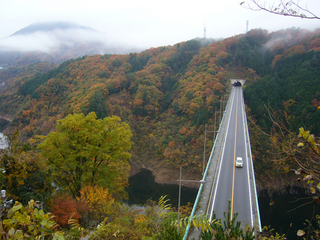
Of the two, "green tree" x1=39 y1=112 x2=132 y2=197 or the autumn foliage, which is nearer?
the autumn foliage

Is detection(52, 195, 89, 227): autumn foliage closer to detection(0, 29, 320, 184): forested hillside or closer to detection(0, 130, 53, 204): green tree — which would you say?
detection(0, 130, 53, 204): green tree

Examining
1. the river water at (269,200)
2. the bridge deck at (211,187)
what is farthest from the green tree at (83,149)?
the river water at (269,200)

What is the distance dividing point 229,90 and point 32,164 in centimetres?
5443

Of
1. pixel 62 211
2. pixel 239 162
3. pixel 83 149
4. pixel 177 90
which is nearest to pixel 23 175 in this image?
pixel 62 211

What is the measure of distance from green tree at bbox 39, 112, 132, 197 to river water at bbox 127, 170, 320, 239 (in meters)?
16.1

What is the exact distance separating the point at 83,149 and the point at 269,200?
29474 millimetres

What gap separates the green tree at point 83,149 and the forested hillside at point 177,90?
2548 centimetres

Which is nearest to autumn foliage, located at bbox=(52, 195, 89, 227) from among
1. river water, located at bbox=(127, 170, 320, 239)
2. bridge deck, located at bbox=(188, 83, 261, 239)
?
bridge deck, located at bbox=(188, 83, 261, 239)

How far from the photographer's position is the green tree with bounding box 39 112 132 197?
1911 cm

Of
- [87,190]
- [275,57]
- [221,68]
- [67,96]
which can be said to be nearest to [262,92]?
[221,68]

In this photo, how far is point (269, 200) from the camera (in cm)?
3409

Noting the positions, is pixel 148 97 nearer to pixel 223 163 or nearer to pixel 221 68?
pixel 221 68

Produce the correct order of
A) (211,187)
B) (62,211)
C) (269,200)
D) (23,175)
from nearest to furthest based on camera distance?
(23,175) < (62,211) < (211,187) < (269,200)

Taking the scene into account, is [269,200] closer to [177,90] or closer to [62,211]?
[62,211]
